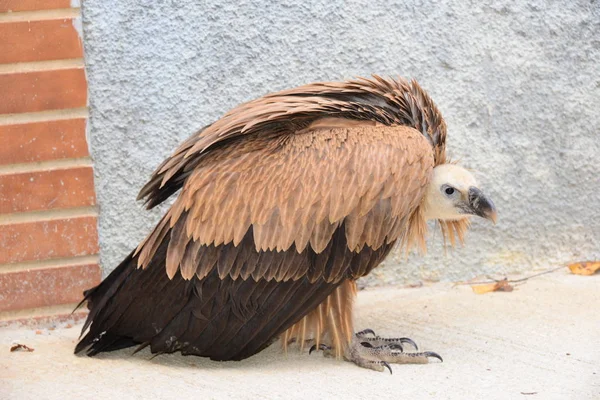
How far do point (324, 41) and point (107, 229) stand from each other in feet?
5.01

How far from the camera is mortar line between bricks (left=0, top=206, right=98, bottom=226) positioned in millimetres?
4527

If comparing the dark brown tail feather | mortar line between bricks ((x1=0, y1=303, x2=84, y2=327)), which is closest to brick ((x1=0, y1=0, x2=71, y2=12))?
the dark brown tail feather

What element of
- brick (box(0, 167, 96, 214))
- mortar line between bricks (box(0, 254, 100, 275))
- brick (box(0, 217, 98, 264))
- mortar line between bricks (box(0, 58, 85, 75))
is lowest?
mortar line between bricks (box(0, 254, 100, 275))

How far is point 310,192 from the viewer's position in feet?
12.1

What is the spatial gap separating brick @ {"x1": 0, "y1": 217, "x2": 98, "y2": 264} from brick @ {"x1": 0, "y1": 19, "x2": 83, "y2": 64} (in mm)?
835

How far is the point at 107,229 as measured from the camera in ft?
15.3

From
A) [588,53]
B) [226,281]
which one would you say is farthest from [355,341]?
[588,53]

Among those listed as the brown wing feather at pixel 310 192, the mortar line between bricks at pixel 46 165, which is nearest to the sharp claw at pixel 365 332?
the brown wing feather at pixel 310 192

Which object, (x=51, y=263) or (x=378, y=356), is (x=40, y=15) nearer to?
(x=51, y=263)

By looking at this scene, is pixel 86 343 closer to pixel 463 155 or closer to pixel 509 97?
pixel 463 155

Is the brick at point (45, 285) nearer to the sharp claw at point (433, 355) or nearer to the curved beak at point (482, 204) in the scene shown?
the sharp claw at point (433, 355)

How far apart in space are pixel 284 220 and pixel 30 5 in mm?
1797

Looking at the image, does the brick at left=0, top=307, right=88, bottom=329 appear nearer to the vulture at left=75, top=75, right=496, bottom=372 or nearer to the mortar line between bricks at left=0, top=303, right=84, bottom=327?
the mortar line between bricks at left=0, top=303, right=84, bottom=327

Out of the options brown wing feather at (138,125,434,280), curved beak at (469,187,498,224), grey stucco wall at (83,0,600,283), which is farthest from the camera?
grey stucco wall at (83,0,600,283)
